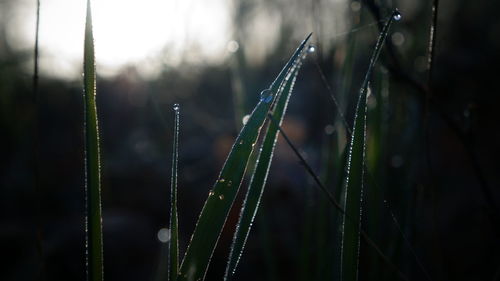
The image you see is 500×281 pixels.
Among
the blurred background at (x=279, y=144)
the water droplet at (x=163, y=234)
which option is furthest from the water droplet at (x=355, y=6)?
the water droplet at (x=163, y=234)

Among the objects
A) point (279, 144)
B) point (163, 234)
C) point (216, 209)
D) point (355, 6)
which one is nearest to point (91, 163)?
point (216, 209)

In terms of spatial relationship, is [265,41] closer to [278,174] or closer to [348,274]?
[278,174]

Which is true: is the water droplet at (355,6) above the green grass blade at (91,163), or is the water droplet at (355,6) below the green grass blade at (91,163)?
above

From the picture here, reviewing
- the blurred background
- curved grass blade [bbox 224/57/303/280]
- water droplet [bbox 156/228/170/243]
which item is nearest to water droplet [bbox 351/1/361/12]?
the blurred background

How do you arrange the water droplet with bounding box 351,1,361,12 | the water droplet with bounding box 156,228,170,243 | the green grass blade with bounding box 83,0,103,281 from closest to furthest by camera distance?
the green grass blade with bounding box 83,0,103,281 < the water droplet with bounding box 351,1,361,12 < the water droplet with bounding box 156,228,170,243

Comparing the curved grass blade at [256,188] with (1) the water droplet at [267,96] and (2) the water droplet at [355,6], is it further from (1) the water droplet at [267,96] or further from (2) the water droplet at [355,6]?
(2) the water droplet at [355,6]

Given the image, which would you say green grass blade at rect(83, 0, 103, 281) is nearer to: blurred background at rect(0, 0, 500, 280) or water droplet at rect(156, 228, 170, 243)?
blurred background at rect(0, 0, 500, 280)
